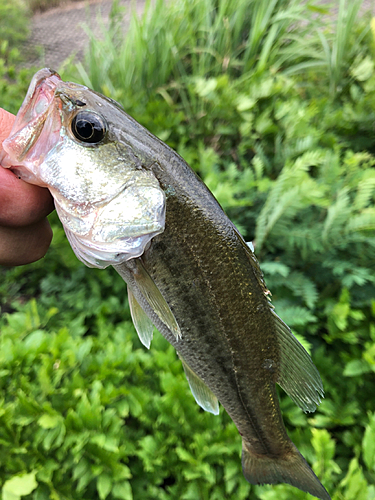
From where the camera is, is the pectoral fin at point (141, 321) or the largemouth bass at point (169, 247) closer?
the largemouth bass at point (169, 247)

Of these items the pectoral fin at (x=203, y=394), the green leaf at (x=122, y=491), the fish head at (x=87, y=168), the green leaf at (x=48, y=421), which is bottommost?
the green leaf at (x=122, y=491)

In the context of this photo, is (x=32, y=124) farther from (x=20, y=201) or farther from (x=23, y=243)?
(x=23, y=243)

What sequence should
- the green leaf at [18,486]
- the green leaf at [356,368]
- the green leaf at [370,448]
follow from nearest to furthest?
the green leaf at [18,486], the green leaf at [370,448], the green leaf at [356,368]

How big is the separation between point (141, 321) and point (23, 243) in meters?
0.40

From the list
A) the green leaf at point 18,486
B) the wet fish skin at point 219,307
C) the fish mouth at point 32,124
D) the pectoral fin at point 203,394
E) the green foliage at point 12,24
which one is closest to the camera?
the fish mouth at point 32,124

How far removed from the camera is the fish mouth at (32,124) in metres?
0.67

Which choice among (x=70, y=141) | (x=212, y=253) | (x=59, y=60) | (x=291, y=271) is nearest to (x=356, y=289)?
(x=291, y=271)

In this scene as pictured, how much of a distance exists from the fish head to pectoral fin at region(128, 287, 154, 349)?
0.64 ft

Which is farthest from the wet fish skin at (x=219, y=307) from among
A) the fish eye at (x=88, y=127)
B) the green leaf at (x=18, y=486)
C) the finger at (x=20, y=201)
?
the green leaf at (x=18, y=486)

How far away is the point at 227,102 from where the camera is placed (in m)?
2.35

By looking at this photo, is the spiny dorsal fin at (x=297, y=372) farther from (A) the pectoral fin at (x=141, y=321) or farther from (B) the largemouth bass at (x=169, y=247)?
(A) the pectoral fin at (x=141, y=321)

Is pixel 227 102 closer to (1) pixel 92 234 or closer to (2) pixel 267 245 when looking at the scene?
(2) pixel 267 245

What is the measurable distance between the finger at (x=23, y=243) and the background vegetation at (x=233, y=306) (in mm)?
676

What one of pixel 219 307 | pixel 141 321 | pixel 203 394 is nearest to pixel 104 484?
pixel 203 394
